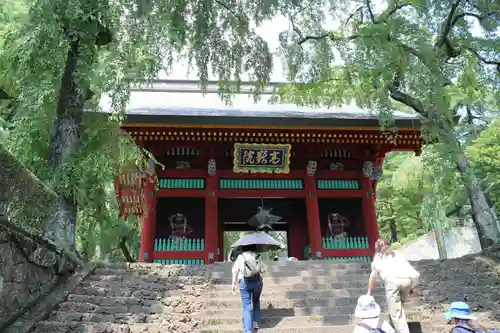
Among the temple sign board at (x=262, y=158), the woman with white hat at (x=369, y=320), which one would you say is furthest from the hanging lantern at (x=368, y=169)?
the woman with white hat at (x=369, y=320)

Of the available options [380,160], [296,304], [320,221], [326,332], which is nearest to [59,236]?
[296,304]

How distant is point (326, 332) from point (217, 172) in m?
7.06

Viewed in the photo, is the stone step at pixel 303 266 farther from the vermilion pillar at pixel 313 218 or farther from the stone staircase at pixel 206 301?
the vermilion pillar at pixel 313 218

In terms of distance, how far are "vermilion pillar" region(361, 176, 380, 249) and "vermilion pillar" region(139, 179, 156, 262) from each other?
6.22 metres

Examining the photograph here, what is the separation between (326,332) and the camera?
544 cm

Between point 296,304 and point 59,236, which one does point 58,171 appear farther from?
point 296,304

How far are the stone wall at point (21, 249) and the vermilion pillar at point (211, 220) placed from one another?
487cm

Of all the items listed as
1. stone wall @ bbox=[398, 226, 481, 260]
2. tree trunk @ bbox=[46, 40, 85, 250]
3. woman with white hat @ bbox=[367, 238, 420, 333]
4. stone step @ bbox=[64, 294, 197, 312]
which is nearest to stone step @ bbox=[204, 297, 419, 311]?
stone step @ bbox=[64, 294, 197, 312]

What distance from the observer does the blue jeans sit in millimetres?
5113

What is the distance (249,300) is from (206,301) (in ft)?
5.24

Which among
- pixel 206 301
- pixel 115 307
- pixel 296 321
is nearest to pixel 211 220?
pixel 206 301

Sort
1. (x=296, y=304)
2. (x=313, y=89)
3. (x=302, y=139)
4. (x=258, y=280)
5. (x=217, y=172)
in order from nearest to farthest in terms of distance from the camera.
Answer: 1. (x=258, y=280)
2. (x=296, y=304)
3. (x=313, y=89)
4. (x=302, y=139)
5. (x=217, y=172)

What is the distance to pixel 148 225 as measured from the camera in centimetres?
1112

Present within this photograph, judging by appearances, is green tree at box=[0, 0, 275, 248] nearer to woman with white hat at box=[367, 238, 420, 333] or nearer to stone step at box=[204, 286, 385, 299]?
stone step at box=[204, 286, 385, 299]
